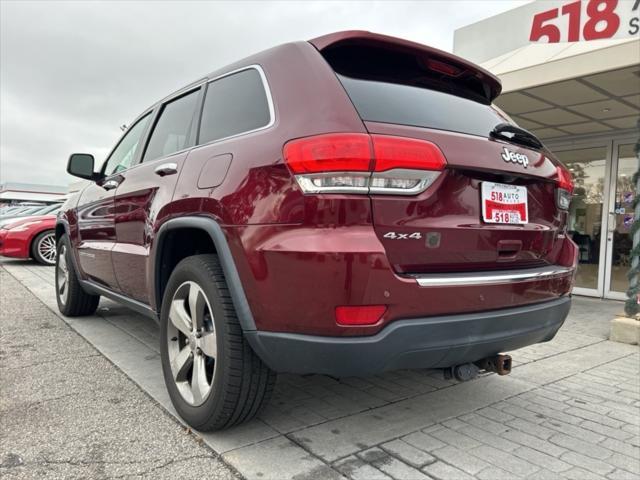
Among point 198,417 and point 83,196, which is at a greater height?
point 83,196

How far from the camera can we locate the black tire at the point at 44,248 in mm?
10461

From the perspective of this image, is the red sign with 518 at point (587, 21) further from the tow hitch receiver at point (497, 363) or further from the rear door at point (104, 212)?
the rear door at point (104, 212)

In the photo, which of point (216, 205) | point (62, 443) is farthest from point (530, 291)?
point (62, 443)

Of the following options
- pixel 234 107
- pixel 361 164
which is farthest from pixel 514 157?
pixel 234 107

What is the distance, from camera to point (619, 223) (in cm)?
760

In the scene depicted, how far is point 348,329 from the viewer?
1.87 meters

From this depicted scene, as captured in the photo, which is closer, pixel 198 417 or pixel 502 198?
pixel 502 198

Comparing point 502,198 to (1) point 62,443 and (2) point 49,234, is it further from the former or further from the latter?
(2) point 49,234

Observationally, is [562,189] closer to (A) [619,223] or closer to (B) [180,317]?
(B) [180,317]

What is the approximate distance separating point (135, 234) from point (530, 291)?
94.4 inches

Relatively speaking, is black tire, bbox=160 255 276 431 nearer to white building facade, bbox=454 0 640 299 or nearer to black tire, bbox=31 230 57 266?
white building facade, bbox=454 0 640 299

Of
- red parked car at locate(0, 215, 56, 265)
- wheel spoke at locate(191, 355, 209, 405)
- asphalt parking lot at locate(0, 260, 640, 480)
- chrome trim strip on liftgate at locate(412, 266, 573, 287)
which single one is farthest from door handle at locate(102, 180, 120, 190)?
red parked car at locate(0, 215, 56, 265)

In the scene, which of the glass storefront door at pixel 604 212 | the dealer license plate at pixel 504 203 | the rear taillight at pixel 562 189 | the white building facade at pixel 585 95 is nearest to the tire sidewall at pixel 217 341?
the dealer license plate at pixel 504 203

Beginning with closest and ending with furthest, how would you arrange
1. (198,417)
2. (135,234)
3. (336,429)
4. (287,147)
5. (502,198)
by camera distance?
1. (287,147)
2. (502,198)
3. (198,417)
4. (336,429)
5. (135,234)
